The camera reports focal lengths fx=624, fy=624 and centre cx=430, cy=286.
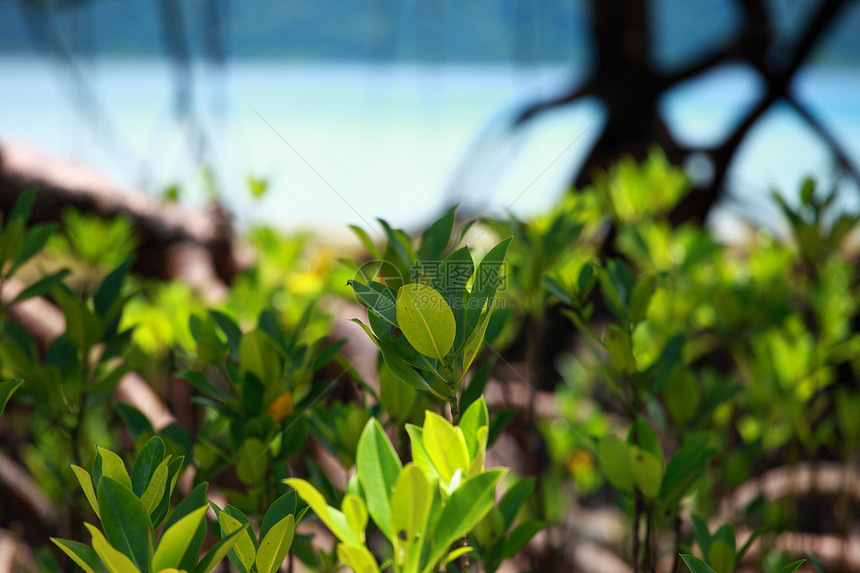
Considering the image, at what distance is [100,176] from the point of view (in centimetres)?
137

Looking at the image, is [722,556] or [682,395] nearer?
[722,556]

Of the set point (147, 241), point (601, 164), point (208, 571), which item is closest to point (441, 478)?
point (208, 571)

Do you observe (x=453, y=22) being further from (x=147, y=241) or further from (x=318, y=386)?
(x=318, y=386)

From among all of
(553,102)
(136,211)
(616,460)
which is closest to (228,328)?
(616,460)

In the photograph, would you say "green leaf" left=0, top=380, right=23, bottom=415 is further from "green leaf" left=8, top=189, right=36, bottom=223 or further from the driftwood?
the driftwood

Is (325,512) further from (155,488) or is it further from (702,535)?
(702,535)

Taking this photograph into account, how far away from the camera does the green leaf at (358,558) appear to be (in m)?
0.22

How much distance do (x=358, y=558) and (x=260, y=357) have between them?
178mm

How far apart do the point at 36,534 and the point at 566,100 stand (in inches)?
59.7

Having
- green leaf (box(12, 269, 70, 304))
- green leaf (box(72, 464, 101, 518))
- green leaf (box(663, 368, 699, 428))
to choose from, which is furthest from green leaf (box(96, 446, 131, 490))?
green leaf (box(663, 368, 699, 428))

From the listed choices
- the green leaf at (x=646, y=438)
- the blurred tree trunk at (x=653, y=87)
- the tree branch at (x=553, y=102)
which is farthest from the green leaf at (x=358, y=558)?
the tree branch at (x=553, y=102)

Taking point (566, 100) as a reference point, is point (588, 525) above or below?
below

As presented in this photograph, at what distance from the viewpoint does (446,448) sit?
0.85ft

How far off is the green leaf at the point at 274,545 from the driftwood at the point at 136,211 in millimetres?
→ 988
